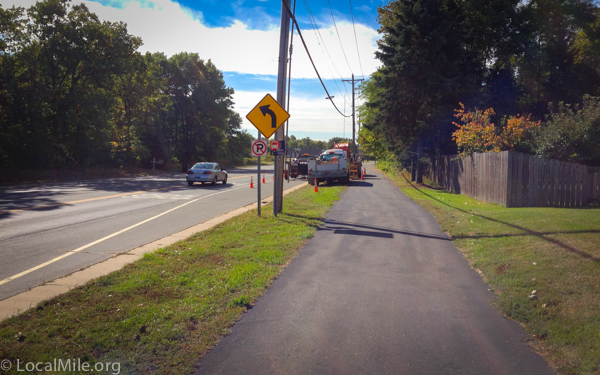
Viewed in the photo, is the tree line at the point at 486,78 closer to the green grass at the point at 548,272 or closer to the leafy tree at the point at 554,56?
the leafy tree at the point at 554,56

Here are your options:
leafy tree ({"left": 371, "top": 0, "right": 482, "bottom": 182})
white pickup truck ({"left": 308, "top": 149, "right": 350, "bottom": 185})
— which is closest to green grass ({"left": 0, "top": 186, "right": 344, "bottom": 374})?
leafy tree ({"left": 371, "top": 0, "right": 482, "bottom": 182})

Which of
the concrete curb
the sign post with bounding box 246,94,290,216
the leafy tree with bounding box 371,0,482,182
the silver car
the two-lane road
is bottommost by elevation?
the concrete curb

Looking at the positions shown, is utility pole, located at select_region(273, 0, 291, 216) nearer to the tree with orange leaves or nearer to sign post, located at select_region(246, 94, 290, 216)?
sign post, located at select_region(246, 94, 290, 216)

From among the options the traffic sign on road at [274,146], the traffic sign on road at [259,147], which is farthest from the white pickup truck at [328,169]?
the traffic sign on road at [259,147]

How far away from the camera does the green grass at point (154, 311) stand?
3828 millimetres

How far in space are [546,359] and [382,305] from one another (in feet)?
6.03

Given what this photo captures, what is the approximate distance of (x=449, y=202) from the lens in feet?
54.5

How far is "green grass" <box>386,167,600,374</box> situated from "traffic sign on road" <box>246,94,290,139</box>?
18.0ft

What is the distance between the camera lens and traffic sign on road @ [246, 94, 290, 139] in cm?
1185

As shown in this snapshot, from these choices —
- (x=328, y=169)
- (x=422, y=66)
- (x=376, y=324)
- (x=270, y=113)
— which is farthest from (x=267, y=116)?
(x=328, y=169)

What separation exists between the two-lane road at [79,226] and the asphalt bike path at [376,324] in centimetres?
374

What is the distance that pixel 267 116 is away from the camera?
39.2 ft

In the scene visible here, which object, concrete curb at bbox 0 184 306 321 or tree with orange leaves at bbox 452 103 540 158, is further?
tree with orange leaves at bbox 452 103 540 158

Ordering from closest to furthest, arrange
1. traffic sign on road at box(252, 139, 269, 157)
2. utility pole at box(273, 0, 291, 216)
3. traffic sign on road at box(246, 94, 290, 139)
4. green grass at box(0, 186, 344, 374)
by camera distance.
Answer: green grass at box(0, 186, 344, 374), traffic sign on road at box(246, 94, 290, 139), traffic sign on road at box(252, 139, 269, 157), utility pole at box(273, 0, 291, 216)
